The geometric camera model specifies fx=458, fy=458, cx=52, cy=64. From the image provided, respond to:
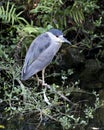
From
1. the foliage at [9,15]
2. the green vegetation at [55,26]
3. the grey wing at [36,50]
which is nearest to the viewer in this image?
the grey wing at [36,50]

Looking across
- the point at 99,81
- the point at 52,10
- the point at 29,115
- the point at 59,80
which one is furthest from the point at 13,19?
the point at 29,115

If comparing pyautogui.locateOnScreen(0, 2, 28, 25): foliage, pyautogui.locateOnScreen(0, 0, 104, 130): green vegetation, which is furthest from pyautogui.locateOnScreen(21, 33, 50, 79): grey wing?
pyautogui.locateOnScreen(0, 2, 28, 25): foliage

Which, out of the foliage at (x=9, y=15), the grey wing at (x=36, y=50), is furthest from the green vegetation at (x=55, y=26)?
the grey wing at (x=36, y=50)

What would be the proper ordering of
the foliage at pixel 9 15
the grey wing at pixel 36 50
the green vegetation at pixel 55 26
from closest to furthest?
the grey wing at pixel 36 50 → the green vegetation at pixel 55 26 → the foliage at pixel 9 15

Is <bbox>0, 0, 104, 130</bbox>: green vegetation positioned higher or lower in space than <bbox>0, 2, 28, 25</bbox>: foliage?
lower

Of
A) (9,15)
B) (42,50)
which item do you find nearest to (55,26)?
(9,15)

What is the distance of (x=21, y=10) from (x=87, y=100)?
274 cm

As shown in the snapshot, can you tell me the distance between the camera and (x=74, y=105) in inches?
251

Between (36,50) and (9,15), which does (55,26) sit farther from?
(36,50)

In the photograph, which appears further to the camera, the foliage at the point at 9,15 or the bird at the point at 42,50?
the foliage at the point at 9,15

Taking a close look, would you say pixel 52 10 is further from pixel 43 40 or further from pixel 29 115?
pixel 29 115

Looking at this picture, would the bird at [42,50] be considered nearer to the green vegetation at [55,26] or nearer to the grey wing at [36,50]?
the grey wing at [36,50]

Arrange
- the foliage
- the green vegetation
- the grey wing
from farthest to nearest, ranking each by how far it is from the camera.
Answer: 1. the foliage
2. the green vegetation
3. the grey wing

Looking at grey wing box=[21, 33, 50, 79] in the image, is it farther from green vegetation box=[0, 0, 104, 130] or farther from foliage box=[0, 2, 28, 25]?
foliage box=[0, 2, 28, 25]
